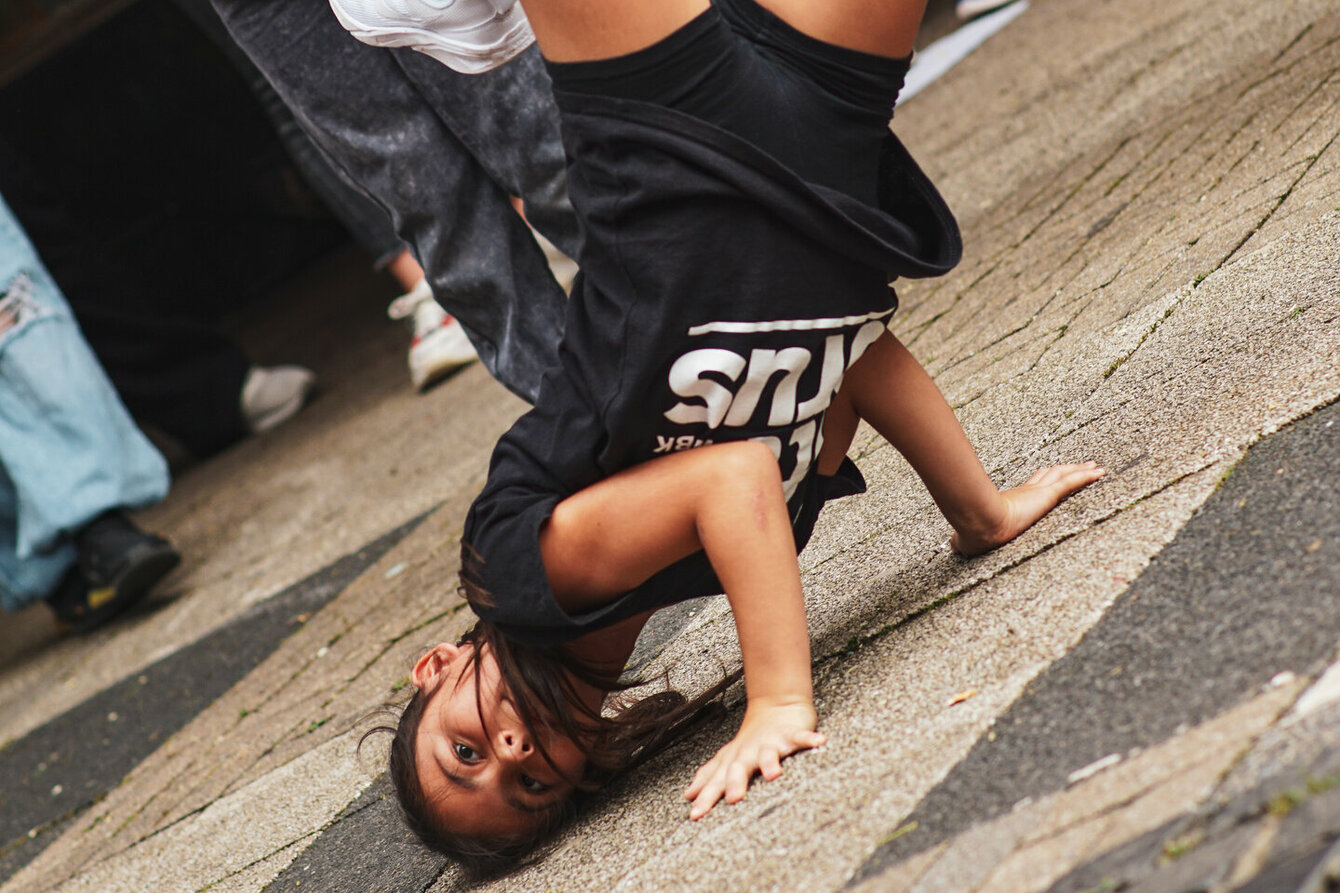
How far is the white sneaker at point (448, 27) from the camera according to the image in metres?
1.75

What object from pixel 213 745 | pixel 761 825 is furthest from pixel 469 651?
pixel 213 745

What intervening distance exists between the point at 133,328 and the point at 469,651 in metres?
3.47

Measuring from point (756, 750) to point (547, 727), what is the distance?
303mm

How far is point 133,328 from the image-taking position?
4656 mm

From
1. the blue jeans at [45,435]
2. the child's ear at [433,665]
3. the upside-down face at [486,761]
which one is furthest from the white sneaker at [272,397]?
the upside-down face at [486,761]

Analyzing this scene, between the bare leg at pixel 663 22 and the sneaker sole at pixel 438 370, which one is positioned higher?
the bare leg at pixel 663 22

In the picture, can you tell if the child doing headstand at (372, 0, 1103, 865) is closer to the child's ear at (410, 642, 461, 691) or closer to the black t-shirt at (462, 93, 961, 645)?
the black t-shirt at (462, 93, 961, 645)

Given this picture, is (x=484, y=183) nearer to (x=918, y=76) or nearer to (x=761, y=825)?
(x=761, y=825)

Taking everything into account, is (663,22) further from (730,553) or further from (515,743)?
(515,743)

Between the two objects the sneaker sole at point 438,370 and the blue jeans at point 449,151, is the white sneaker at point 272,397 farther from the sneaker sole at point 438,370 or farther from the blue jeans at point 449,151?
the blue jeans at point 449,151

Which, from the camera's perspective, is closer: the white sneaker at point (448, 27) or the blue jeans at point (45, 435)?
the white sneaker at point (448, 27)

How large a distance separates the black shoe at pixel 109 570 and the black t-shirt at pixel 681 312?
2.35 meters

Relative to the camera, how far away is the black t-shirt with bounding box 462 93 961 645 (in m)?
1.36

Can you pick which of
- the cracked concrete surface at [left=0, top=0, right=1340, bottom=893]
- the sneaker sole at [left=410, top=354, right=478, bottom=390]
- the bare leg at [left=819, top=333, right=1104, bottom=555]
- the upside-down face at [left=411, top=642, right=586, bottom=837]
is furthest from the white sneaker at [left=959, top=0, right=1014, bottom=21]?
the upside-down face at [left=411, top=642, right=586, bottom=837]
